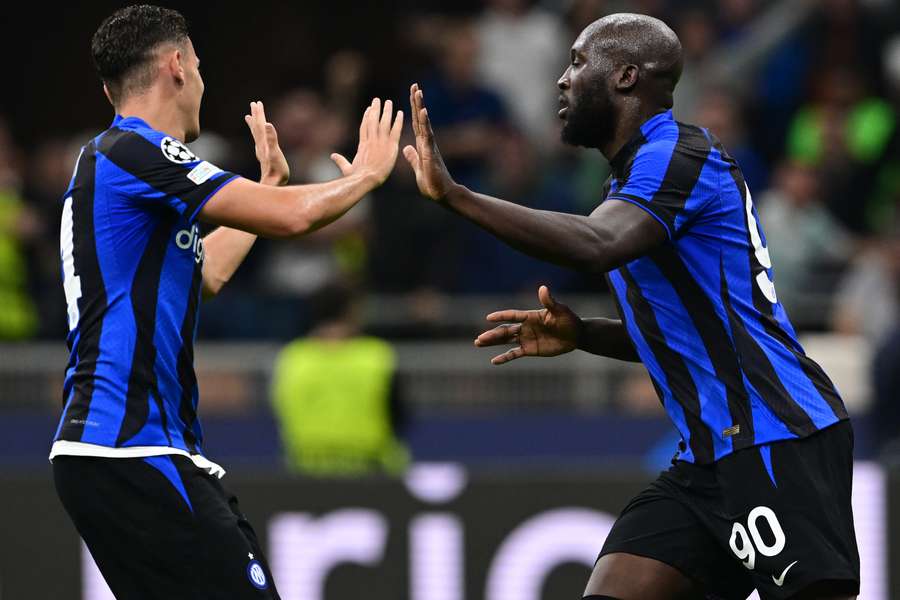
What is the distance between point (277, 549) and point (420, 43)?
5.93 m

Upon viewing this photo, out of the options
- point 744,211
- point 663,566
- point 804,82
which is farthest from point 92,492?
point 804,82

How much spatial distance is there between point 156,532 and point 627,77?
2002 millimetres

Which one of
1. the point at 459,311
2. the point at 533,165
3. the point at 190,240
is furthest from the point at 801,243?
the point at 190,240

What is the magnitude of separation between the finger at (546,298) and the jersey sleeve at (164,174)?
39.8 inches

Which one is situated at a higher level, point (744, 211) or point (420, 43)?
point (420, 43)

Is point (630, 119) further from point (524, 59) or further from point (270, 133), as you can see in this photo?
point (524, 59)

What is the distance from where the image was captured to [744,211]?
196 inches

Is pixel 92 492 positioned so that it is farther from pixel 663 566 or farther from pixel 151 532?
pixel 663 566

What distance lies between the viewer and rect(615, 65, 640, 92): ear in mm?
5059

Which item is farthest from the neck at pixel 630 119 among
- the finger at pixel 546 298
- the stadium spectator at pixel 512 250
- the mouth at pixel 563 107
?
the stadium spectator at pixel 512 250

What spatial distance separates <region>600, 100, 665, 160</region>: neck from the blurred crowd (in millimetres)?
5086

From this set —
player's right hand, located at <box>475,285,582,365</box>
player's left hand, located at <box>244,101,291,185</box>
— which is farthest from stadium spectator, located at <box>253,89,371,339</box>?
player's right hand, located at <box>475,285,582,365</box>

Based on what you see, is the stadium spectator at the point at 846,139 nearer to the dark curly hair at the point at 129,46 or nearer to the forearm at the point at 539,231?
the forearm at the point at 539,231

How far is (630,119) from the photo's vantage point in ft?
16.7
